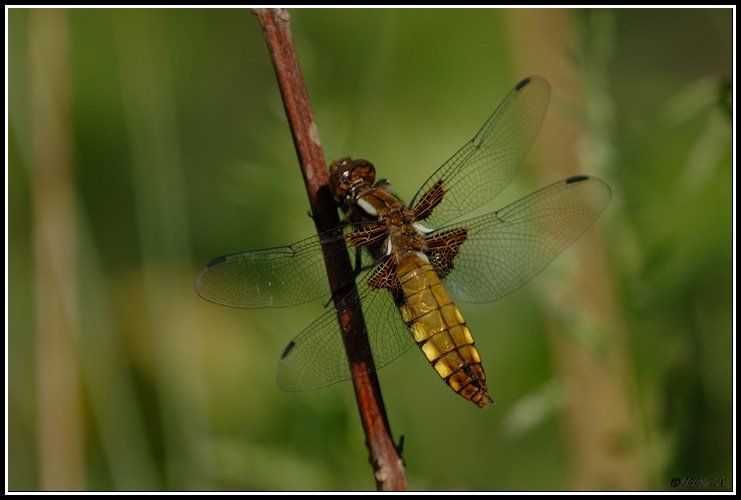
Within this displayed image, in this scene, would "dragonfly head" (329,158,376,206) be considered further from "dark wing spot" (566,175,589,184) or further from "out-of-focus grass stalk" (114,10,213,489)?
"out-of-focus grass stalk" (114,10,213,489)

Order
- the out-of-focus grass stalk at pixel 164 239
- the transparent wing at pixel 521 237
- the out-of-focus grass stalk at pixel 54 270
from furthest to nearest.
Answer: the out-of-focus grass stalk at pixel 54 270, the out-of-focus grass stalk at pixel 164 239, the transparent wing at pixel 521 237

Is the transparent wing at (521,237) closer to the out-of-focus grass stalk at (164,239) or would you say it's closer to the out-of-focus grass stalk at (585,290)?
the out-of-focus grass stalk at (585,290)

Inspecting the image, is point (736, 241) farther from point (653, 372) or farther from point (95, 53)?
point (95, 53)

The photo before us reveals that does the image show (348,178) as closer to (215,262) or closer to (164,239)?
(215,262)

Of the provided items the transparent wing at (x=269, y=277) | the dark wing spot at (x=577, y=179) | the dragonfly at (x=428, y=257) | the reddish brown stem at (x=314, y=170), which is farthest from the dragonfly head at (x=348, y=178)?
the dark wing spot at (x=577, y=179)

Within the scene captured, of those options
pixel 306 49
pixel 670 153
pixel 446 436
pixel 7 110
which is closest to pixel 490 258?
pixel 306 49

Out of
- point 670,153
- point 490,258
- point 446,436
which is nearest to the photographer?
point 490,258
